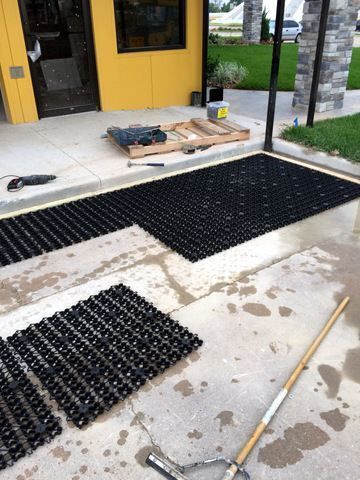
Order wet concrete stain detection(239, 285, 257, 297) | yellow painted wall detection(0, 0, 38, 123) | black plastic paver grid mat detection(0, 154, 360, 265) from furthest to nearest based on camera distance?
yellow painted wall detection(0, 0, 38, 123) < black plastic paver grid mat detection(0, 154, 360, 265) < wet concrete stain detection(239, 285, 257, 297)

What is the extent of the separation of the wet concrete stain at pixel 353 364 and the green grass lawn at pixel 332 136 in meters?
3.43

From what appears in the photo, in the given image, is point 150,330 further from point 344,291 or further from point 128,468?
point 344,291

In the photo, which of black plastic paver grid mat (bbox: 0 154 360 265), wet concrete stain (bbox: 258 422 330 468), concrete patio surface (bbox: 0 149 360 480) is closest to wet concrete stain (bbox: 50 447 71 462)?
concrete patio surface (bbox: 0 149 360 480)

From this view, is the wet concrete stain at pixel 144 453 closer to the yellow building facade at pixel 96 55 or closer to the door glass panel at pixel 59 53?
the yellow building facade at pixel 96 55

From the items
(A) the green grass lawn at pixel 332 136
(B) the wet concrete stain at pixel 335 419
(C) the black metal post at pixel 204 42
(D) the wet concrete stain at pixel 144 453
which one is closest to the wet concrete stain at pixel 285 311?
(B) the wet concrete stain at pixel 335 419

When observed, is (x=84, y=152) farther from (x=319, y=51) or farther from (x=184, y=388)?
(x=184, y=388)

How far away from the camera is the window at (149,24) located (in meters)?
6.79

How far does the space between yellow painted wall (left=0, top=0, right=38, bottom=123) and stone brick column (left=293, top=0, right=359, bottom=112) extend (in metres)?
4.65

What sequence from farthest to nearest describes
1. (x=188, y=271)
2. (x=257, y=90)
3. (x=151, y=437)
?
(x=257, y=90), (x=188, y=271), (x=151, y=437)

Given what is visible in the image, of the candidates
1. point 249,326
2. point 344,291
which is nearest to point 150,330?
point 249,326

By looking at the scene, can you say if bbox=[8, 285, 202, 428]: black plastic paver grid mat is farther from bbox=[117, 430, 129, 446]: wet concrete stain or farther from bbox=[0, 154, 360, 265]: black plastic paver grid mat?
bbox=[0, 154, 360, 265]: black plastic paver grid mat

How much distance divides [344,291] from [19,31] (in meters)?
5.73

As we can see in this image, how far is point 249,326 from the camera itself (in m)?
2.69

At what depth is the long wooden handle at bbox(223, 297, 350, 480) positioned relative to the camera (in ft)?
6.14
